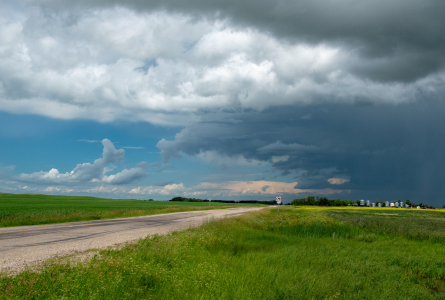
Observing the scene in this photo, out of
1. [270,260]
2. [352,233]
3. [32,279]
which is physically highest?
[32,279]

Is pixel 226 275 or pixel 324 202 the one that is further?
pixel 324 202

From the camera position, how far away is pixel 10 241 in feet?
41.7

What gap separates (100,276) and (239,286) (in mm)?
3621

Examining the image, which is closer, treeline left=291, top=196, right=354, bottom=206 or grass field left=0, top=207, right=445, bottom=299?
grass field left=0, top=207, right=445, bottom=299

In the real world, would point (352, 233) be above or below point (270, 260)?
below

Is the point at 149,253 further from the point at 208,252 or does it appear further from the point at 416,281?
the point at 416,281

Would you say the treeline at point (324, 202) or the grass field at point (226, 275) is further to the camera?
the treeline at point (324, 202)

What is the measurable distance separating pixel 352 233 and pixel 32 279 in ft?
78.4

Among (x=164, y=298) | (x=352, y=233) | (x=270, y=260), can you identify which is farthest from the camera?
(x=352, y=233)

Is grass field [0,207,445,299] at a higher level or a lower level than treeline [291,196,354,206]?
higher

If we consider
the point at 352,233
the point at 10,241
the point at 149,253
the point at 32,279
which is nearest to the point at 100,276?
the point at 32,279

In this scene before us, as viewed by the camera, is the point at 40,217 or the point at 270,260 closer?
the point at 270,260

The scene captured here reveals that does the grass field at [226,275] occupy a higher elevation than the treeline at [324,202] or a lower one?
higher

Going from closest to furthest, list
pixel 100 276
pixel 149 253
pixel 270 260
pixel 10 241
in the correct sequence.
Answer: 1. pixel 100 276
2. pixel 149 253
3. pixel 270 260
4. pixel 10 241
